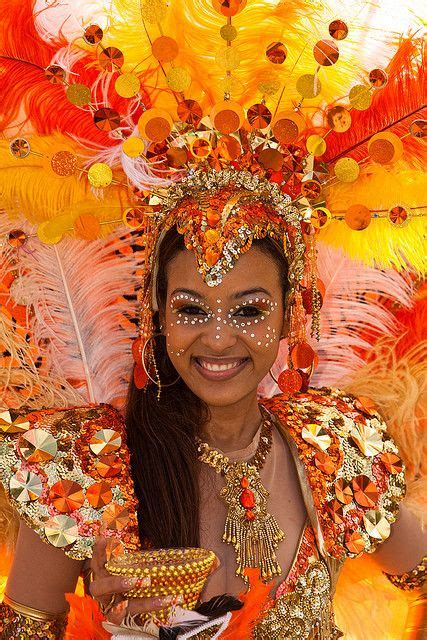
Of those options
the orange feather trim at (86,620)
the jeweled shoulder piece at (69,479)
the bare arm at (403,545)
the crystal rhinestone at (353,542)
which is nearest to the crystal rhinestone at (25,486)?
the jeweled shoulder piece at (69,479)

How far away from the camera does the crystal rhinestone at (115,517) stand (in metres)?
2.77

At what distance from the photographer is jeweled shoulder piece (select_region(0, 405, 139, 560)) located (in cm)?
274

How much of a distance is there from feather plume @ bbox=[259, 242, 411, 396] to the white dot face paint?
69cm

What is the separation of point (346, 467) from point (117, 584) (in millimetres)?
1189

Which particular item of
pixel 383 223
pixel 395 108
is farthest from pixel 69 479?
pixel 395 108

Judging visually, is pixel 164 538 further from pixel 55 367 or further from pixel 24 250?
pixel 24 250

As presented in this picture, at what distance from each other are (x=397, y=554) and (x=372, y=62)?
5.33 feet

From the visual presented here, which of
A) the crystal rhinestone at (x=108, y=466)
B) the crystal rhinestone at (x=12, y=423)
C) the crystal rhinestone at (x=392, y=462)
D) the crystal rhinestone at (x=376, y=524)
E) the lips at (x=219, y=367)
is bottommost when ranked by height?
the crystal rhinestone at (x=376, y=524)

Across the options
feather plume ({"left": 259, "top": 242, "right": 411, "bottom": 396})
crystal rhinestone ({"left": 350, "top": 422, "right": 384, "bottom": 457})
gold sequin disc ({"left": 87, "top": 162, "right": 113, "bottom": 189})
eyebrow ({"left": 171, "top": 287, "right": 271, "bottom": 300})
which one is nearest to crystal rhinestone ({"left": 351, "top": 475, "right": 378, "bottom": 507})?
crystal rhinestone ({"left": 350, "top": 422, "right": 384, "bottom": 457})

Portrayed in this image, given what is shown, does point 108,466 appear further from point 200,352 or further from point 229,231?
point 229,231

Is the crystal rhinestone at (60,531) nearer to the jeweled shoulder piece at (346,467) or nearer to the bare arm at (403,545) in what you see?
the jeweled shoulder piece at (346,467)

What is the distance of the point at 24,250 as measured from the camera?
10.6 ft

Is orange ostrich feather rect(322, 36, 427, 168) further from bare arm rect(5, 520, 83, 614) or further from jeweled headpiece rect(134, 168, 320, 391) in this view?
bare arm rect(5, 520, 83, 614)

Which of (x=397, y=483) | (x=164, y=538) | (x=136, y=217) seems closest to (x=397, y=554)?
(x=397, y=483)
